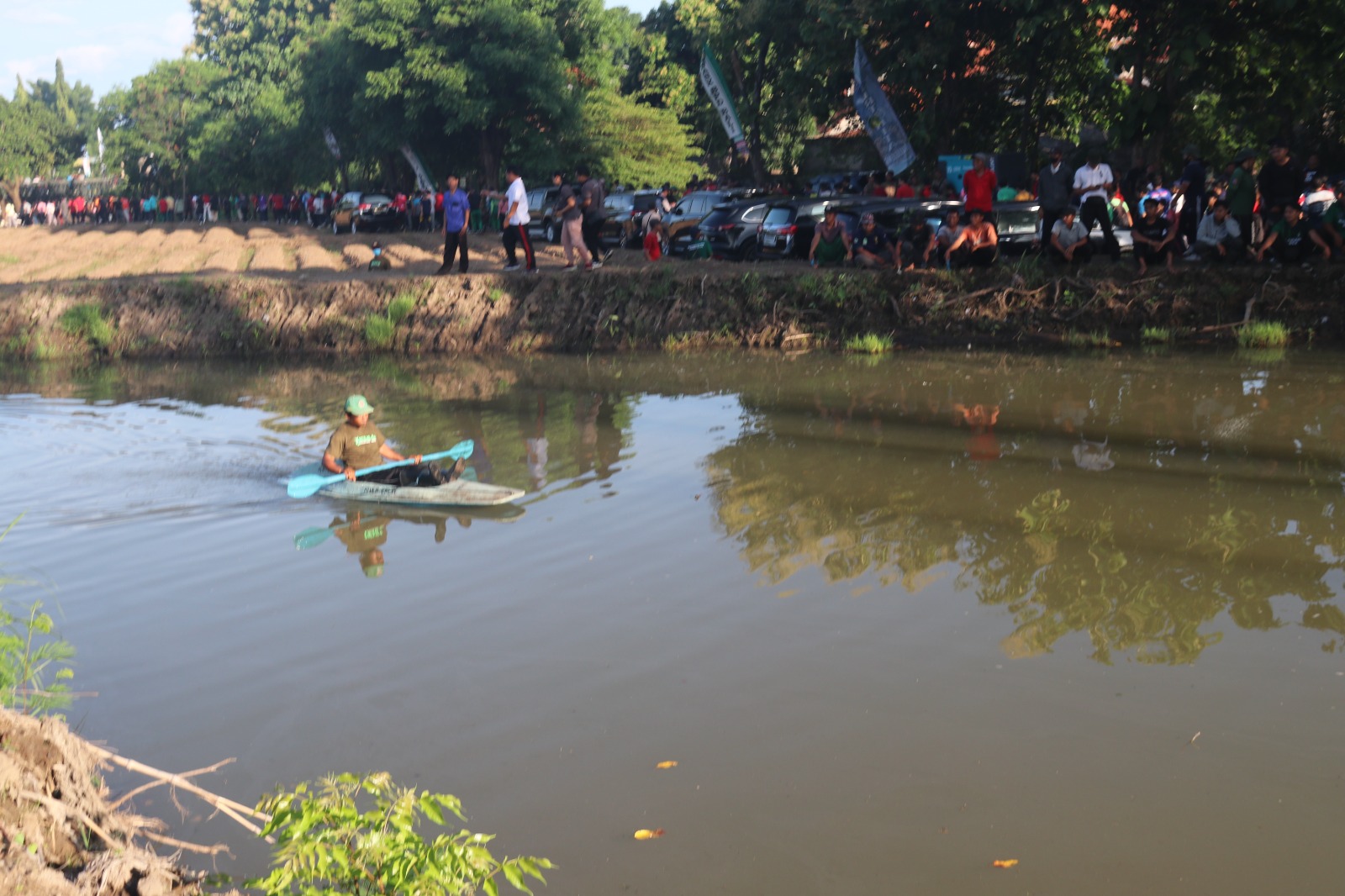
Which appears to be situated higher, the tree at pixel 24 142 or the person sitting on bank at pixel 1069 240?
the tree at pixel 24 142

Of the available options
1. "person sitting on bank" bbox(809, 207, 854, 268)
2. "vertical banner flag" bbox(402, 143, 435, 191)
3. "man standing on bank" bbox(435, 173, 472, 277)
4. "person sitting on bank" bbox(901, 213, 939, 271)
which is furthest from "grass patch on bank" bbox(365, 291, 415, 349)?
"vertical banner flag" bbox(402, 143, 435, 191)

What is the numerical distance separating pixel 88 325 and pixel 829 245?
13694 millimetres

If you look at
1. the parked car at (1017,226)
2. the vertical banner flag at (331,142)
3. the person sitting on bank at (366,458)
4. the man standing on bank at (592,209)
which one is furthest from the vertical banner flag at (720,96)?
the person sitting on bank at (366,458)

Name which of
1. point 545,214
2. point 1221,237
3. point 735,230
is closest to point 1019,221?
point 1221,237

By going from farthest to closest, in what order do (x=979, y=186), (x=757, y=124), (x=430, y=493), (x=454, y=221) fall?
(x=757, y=124)
(x=454, y=221)
(x=979, y=186)
(x=430, y=493)

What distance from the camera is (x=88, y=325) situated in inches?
932

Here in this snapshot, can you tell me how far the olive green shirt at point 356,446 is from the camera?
1180cm

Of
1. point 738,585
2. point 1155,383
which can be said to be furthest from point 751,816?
point 1155,383

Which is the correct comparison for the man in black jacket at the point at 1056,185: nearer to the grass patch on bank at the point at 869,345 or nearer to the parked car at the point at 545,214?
the grass patch on bank at the point at 869,345

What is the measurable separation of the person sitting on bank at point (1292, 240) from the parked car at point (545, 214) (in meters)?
17.6

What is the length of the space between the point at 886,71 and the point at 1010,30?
2.77 m

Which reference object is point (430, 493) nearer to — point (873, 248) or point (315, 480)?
point (315, 480)

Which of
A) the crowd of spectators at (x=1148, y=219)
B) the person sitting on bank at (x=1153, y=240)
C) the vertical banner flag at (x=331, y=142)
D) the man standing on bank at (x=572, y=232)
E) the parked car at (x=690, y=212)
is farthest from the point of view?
the vertical banner flag at (x=331, y=142)

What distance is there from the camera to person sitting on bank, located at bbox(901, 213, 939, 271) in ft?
68.1
